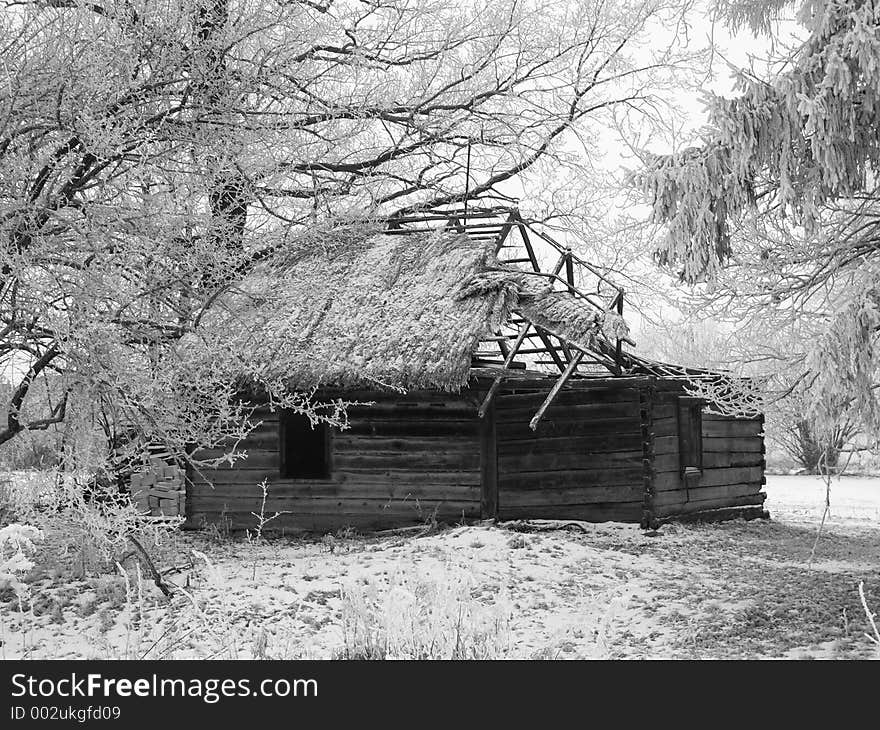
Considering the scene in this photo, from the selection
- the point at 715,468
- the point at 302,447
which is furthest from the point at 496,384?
the point at 715,468

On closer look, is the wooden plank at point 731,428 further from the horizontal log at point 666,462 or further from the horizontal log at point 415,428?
the horizontal log at point 415,428

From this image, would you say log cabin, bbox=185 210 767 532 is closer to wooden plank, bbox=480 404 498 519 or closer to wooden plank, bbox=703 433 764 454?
wooden plank, bbox=480 404 498 519

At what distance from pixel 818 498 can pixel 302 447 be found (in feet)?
49.8

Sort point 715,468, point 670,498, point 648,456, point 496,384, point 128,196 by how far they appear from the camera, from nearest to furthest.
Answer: point 128,196 < point 496,384 < point 648,456 < point 670,498 < point 715,468

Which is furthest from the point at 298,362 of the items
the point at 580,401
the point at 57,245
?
the point at 57,245

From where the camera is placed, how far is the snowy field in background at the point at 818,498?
20328mm

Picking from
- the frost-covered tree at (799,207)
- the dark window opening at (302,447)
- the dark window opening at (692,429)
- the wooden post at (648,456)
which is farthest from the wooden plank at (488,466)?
the frost-covered tree at (799,207)

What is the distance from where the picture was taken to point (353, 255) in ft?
53.2

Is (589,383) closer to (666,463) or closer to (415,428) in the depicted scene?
(666,463)

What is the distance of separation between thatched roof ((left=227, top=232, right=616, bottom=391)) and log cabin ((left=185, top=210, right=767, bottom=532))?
0.11 feet

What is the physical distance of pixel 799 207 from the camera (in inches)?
326

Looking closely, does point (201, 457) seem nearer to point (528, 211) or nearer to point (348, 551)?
point (348, 551)

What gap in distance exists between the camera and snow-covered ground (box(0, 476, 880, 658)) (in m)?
6.30

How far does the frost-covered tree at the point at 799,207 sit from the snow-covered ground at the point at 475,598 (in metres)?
2.21
